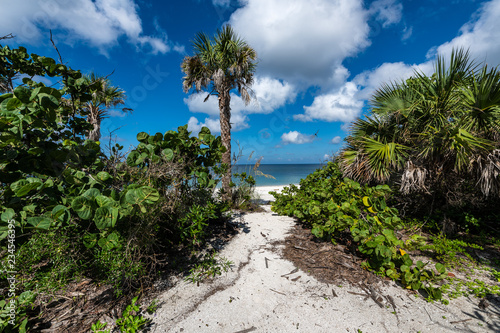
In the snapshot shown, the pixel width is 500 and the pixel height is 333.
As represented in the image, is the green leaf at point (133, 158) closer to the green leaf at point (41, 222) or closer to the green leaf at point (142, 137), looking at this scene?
the green leaf at point (142, 137)

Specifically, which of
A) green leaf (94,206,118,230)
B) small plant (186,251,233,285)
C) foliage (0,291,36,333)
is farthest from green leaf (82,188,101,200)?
small plant (186,251,233,285)

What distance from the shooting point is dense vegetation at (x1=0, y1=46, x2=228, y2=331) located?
151 cm

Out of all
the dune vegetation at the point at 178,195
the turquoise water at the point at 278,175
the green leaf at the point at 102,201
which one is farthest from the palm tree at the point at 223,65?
the green leaf at the point at 102,201

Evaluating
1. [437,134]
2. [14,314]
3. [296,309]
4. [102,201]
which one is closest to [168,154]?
[102,201]

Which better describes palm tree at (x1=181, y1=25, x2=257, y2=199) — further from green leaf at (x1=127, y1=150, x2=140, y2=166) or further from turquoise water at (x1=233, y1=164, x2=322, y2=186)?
green leaf at (x1=127, y1=150, x2=140, y2=166)

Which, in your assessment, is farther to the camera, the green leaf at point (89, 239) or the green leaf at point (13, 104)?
the green leaf at point (89, 239)

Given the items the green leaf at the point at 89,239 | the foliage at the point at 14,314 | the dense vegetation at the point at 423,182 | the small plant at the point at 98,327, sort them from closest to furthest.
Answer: the foliage at the point at 14,314, the small plant at the point at 98,327, the green leaf at the point at 89,239, the dense vegetation at the point at 423,182

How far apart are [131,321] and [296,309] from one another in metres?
1.77

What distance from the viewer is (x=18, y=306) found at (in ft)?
5.95

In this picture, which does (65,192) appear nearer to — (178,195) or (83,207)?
(83,207)

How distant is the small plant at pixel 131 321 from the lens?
6.33 ft

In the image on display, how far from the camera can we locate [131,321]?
2.00m

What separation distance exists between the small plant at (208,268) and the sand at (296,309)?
9 centimetres

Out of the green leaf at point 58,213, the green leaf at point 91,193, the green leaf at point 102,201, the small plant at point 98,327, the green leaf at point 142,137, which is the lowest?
the small plant at point 98,327
